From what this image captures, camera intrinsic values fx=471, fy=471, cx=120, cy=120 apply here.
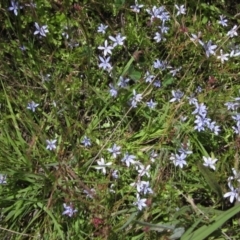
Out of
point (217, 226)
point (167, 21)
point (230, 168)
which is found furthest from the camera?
point (167, 21)

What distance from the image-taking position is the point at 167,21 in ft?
8.45

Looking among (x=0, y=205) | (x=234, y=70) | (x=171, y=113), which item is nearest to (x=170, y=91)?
(x=171, y=113)

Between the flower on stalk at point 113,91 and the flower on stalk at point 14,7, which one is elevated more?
the flower on stalk at point 14,7

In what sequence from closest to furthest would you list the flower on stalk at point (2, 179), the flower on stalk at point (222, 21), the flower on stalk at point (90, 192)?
the flower on stalk at point (90, 192)
the flower on stalk at point (2, 179)
the flower on stalk at point (222, 21)

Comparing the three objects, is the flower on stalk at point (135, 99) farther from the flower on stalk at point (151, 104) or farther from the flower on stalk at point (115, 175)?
the flower on stalk at point (115, 175)

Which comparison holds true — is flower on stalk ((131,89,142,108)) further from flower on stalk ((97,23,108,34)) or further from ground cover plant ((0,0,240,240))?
flower on stalk ((97,23,108,34))

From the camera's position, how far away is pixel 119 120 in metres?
2.55

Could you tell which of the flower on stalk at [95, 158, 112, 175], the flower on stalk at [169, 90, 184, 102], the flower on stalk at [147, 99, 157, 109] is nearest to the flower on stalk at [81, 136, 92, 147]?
the flower on stalk at [95, 158, 112, 175]

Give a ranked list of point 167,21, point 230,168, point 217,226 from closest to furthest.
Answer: point 217,226, point 230,168, point 167,21

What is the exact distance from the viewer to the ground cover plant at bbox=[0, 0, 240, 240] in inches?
92.0

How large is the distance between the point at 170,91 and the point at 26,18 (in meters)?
0.87

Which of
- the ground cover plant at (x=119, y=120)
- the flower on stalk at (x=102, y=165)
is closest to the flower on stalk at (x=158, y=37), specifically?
the ground cover plant at (x=119, y=120)

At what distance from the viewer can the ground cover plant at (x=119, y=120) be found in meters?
2.34

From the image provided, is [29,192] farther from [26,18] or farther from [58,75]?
[26,18]
